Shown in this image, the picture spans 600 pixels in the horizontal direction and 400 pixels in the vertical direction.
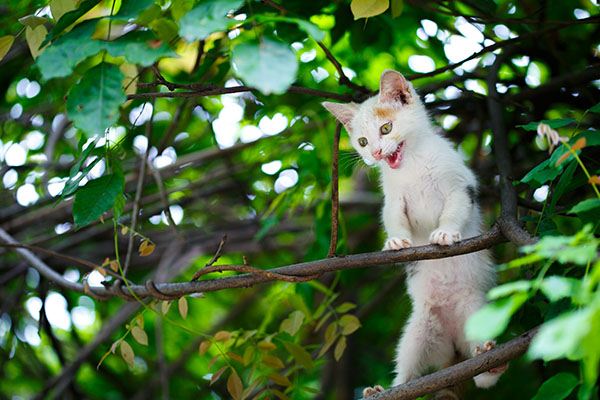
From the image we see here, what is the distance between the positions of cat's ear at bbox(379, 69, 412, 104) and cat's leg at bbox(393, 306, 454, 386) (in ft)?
2.69

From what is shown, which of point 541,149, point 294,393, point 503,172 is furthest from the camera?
point 541,149

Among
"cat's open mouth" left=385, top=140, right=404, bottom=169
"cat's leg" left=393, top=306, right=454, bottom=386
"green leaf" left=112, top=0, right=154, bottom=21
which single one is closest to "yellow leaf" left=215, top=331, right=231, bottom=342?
"cat's leg" left=393, top=306, right=454, bottom=386

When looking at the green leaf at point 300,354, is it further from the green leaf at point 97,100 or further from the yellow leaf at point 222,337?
the green leaf at point 97,100

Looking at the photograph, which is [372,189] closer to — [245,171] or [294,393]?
[245,171]

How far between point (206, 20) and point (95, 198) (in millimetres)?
906

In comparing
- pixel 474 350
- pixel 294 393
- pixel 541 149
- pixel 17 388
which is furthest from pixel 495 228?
pixel 17 388

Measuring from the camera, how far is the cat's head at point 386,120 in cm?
309

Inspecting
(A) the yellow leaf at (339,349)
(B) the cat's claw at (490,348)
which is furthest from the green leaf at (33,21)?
(B) the cat's claw at (490,348)

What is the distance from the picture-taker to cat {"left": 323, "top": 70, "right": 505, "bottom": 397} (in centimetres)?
307

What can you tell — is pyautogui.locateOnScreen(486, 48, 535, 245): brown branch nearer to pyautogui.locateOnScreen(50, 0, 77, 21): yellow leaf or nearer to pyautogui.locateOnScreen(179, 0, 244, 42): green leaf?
pyautogui.locateOnScreen(179, 0, 244, 42): green leaf

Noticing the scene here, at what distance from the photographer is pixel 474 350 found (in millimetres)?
2865

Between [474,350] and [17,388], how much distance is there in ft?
12.0

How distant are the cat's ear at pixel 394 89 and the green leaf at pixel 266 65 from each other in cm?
142

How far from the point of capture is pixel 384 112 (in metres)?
3.14
